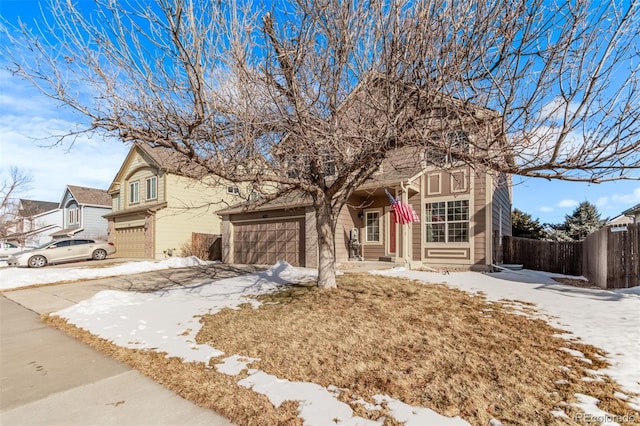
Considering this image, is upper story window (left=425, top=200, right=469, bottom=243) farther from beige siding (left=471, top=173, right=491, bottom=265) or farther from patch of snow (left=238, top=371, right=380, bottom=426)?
patch of snow (left=238, top=371, right=380, bottom=426)

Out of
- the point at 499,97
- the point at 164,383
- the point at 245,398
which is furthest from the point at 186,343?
the point at 499,97

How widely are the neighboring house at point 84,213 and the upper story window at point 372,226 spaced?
76.7 ft

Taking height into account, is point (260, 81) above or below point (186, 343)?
above

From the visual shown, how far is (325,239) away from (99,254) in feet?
58.0

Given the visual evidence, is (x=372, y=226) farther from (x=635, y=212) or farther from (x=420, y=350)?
(x=635, y=212)

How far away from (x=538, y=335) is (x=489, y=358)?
136 cm

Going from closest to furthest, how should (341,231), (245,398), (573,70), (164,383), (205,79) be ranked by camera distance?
(245,398)
(164,383)
(573,70)
(205,79)
(341,231)

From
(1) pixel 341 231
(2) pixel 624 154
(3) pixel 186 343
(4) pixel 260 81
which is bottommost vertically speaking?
(3) pixel 186 343

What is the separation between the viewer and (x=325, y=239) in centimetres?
704

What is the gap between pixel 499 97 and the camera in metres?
4.27

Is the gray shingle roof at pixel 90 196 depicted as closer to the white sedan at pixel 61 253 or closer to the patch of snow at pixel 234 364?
the white sedan at pixel 61 253

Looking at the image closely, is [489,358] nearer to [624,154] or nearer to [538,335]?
[538,335]

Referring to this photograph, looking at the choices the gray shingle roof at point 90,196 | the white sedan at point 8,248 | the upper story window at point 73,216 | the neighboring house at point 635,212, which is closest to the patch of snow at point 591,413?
the neighboring house at point 635,212

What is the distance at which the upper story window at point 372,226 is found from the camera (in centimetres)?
1355
